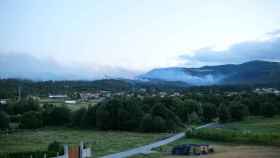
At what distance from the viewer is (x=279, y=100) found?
396ft

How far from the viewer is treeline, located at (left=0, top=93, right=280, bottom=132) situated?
9450cm

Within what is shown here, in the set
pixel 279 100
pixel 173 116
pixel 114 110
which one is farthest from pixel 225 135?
pixel 279 100

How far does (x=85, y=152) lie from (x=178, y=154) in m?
21.1

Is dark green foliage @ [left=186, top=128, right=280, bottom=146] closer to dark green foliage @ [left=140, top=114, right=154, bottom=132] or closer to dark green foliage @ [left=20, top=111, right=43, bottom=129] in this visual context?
dark green foliage @ [left=140, top=114, right=154, bottom=132]

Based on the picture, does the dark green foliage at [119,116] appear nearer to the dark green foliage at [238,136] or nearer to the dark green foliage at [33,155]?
the dark green foliage at [238,136]

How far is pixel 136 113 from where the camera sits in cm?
9756

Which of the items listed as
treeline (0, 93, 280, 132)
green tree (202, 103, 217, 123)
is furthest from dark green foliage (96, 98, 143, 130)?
green tree (202, 103, 217, 123)

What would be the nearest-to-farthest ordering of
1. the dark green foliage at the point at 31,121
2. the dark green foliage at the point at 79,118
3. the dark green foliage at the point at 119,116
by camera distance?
the dark green foliage at the point at 31,121 < the dark green foliage at the point at 119,116 < the dark green foliage at the point at 79,118

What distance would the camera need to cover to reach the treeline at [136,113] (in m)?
94.5

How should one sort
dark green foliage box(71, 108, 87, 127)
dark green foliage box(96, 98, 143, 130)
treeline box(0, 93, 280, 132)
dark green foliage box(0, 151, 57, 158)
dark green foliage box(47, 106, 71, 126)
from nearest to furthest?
1. dark green foliage box(0, 151, 57, 158)
2. treeline box(0, 93, 280, 132)
3. dark green foliage box(96, 98, 143, 130)
4. dark green foliage box(71, 108, 87, 127)
5. dark green foliage box(47, 106, 71, 126)

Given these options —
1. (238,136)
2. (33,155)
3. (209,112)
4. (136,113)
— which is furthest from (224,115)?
(33,155)

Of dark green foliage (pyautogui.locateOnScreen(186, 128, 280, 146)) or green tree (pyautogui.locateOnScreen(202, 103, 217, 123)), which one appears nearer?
dark green foliage (pyautogui.locateOnScreen(186, 128, 280, 146))

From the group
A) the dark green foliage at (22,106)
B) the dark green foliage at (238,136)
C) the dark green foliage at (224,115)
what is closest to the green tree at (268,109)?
the dark green foliage at (224,115)

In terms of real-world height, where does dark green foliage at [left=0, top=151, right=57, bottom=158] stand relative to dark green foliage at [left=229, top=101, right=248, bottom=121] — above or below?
below
